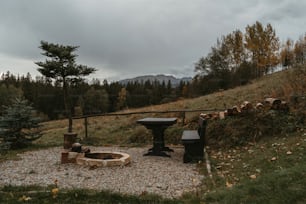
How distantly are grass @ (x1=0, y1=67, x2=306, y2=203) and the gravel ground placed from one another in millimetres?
382

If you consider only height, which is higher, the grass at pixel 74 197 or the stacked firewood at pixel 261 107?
the stacked firewood at pixel 261 107

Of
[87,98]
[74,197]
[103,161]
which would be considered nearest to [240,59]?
[87,98]

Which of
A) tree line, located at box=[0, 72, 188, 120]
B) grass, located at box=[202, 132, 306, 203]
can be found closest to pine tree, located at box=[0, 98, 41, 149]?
grass, located at box=[202, 132, 306, 203]

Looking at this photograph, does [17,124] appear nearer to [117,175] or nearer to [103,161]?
[103,161]

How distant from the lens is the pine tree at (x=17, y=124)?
9078 millimetres

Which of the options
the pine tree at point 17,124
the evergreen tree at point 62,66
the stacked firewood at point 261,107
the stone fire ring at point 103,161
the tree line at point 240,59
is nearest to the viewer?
the stone fire ring at point 103,161

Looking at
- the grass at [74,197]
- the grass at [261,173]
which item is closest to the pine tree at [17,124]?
the grass at [74,197]

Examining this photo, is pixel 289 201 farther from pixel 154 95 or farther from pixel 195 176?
pixel 154 95

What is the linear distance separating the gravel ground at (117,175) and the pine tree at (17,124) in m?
1.96

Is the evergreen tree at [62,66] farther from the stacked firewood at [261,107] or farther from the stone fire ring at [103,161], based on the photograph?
the stacked firewood at [261,107]

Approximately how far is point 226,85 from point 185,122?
19792 mm

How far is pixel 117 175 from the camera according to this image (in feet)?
18.4

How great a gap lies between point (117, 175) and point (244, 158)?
9.38 feet

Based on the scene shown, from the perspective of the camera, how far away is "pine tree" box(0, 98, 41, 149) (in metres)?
9.08
